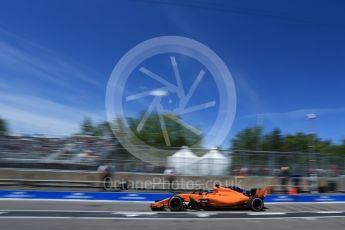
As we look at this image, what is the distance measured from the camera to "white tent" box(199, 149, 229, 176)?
24.3 m

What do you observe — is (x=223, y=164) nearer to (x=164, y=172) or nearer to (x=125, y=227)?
(x=164, y=172)

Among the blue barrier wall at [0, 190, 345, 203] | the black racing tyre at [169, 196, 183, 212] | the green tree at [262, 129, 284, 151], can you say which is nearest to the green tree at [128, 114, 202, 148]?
the green tree at [262, 129, 284, 151]

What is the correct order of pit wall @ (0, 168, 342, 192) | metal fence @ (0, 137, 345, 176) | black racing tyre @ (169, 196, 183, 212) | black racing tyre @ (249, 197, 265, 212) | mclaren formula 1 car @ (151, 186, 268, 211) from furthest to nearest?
metal fence @ (0, 137, 345, 176), pit wall @ (0, 168, 342, 192), black racing tyre @ (249, 197, 265, 212), mclaren formula 1 car @ (151, 186, 268, 211), black racing tyre @ (169, 196, 183, 212)

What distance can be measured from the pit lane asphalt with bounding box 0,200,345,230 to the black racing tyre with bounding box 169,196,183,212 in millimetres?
547

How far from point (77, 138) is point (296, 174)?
12219mm

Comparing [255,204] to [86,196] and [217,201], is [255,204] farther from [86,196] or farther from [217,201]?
[86,196]

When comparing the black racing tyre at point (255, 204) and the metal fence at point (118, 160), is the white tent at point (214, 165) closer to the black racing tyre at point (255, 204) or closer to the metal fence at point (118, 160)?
the metal fence at point (118, 160)

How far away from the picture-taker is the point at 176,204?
50.7 feet

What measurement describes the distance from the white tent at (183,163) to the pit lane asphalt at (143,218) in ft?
22.6

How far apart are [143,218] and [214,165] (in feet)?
37.3

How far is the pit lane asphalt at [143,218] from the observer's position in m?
11.8

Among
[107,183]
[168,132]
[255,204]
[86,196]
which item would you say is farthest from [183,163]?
[168,132]

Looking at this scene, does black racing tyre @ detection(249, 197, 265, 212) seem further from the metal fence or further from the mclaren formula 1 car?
the metal fence

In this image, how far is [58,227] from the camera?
11.0 metres
